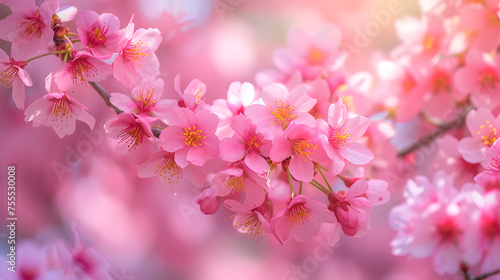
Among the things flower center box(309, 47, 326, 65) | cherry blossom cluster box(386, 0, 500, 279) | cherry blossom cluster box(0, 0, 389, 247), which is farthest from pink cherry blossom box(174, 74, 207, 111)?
cherry blossom cluster box(386, 0, 500, 279)

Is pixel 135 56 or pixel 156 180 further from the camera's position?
pixel 156 180

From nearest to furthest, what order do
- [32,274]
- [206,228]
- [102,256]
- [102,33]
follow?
[102,33]
[32,274]
[102,256]
[206,228]

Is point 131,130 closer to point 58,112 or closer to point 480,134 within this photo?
point 58,112

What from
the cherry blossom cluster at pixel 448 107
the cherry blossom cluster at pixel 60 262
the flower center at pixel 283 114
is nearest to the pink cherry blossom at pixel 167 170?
the flower center at pixel 283 114

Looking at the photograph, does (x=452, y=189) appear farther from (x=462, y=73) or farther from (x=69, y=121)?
(x=69, y=121)

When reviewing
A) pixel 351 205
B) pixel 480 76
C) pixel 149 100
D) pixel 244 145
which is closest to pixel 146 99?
pixel 149 100

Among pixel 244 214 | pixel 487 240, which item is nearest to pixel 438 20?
pixel 487 240

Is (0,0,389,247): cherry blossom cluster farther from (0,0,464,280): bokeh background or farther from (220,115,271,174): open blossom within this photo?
(0,0,464,280): bokeh background
